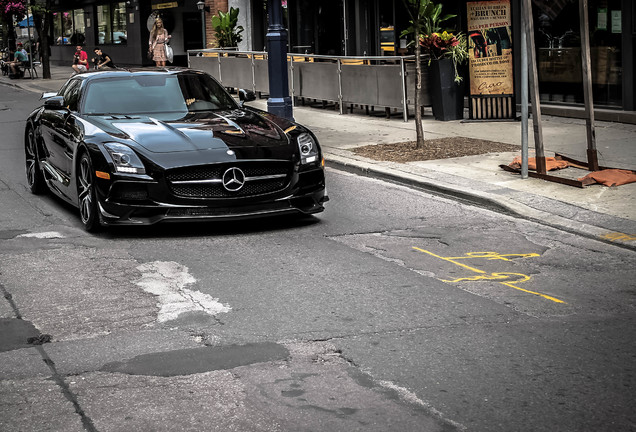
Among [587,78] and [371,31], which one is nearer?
[587,78]

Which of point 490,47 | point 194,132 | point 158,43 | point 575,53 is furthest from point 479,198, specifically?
point 158,43

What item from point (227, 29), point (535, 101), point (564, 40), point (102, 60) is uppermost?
point (227, 29)

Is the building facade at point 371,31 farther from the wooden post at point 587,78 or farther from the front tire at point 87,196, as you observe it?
the front tire at point 87,196

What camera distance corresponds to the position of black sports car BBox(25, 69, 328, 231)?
836 cm

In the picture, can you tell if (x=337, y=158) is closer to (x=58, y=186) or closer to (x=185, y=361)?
(x=58, y=186)

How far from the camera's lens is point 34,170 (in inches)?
434

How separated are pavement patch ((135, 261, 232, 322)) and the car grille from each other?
91cm

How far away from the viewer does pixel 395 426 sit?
4.41 m

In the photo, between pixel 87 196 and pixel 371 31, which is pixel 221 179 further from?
pixel 371 31

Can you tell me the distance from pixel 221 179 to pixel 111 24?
38219 millimetres

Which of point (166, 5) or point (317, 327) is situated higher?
point (166, 5)

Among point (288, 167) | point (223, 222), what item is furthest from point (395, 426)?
point (223, 222)

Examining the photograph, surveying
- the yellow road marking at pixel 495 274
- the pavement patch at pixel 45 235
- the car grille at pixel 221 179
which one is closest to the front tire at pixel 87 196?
the pavement patch at pixel 45 235

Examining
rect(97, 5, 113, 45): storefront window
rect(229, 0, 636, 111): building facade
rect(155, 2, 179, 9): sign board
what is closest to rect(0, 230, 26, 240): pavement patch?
rect(229, 0, 636, 111): building facade
